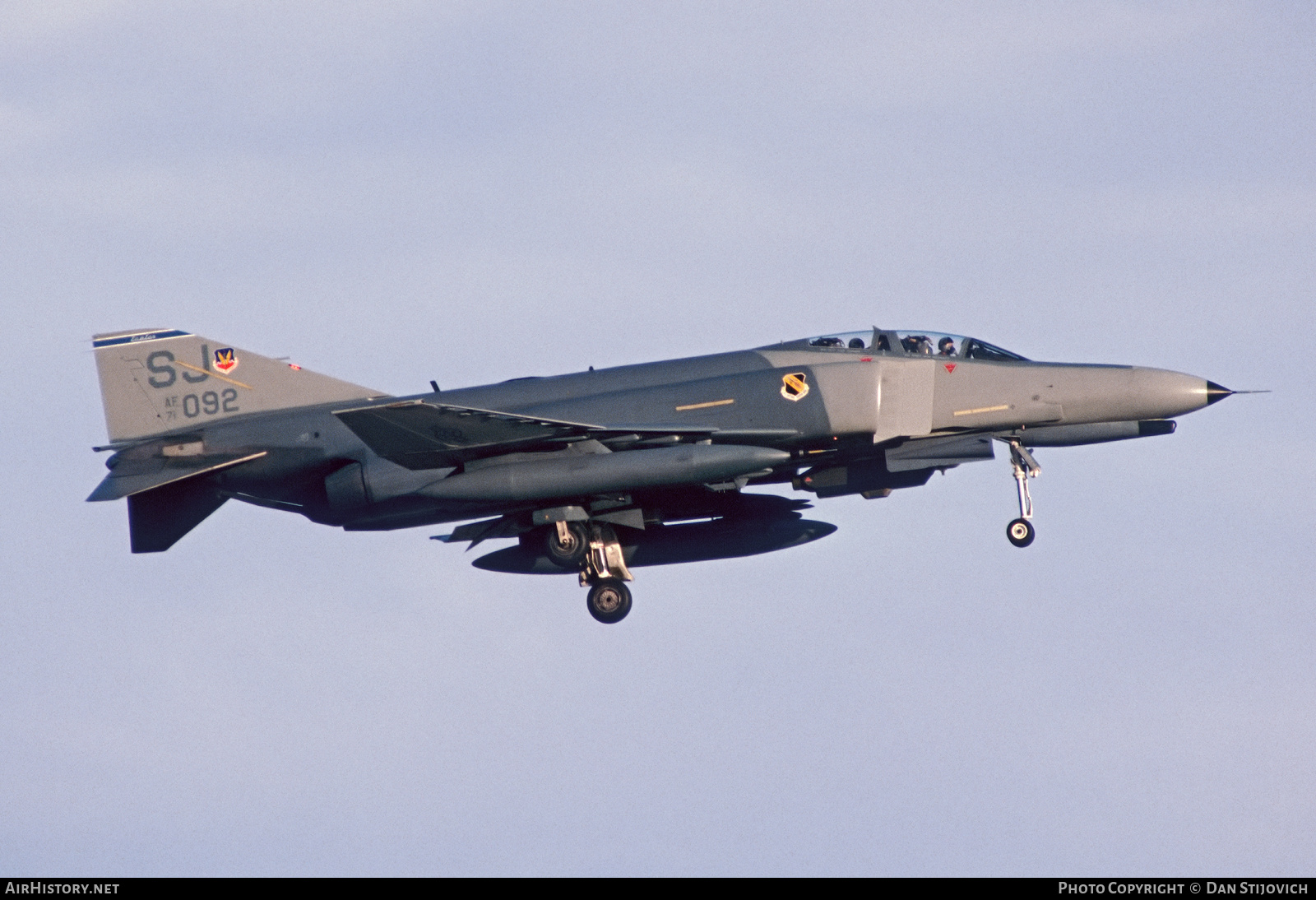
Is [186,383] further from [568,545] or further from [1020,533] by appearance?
[1020,533]

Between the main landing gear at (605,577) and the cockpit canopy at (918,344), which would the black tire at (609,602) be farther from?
the cockpit canopy at (918,344)

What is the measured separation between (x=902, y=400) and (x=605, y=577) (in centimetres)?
491

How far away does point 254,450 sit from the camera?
21969mm

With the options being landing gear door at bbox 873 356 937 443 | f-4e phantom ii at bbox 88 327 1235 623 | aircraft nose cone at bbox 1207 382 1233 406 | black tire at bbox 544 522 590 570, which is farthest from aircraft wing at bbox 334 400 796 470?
aircraft nose cone at bbox 1207 382 1233 406

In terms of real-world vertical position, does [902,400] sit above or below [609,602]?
above

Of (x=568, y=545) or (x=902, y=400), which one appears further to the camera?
(x=568, y=545)

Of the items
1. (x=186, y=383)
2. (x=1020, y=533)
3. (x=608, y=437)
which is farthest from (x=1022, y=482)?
(x=186, y=383)

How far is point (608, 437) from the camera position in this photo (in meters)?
20.8

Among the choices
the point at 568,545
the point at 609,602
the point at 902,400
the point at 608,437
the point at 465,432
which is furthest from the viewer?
the point at 609,602

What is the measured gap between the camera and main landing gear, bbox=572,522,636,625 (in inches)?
886

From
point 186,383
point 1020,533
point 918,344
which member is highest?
point 186,383

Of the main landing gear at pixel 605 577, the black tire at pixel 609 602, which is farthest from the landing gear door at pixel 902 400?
the black tire at pixel 609 602

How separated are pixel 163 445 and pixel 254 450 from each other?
4.24 feet

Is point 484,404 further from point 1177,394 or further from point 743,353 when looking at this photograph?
point 1177,394
